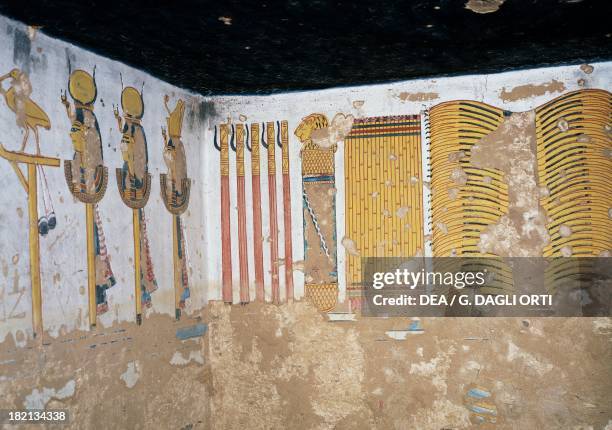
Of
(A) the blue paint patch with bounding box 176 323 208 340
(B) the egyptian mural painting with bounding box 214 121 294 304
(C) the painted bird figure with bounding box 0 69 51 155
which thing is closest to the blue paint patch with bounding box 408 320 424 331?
(B) the egyptian mural painting with bounding box 214 121 294 304

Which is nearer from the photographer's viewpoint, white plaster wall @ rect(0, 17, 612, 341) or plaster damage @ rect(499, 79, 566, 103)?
white plaster wall @ rect(0, 17, 612, 341)

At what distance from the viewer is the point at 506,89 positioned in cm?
328

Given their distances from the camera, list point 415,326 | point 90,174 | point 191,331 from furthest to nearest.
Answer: point 191,331, point 415,326, point 90,174

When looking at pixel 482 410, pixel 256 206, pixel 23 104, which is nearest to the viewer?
pixel 23 104

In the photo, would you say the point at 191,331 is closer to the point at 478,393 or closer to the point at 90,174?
the point at 90,174

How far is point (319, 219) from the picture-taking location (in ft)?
11.5

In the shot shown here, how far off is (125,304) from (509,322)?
194 cm

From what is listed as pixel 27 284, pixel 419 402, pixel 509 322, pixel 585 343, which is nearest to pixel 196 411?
pixel 419 402

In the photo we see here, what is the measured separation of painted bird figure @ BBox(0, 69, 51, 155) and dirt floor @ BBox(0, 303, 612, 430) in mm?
925

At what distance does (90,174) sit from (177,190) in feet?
2.38

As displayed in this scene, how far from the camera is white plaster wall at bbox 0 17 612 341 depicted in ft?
7.64

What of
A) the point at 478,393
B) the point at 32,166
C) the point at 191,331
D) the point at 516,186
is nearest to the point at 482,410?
the point at 478,393

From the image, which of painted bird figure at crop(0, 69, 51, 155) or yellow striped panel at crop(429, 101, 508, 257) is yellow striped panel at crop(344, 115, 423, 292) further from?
painted bird figure at crop(0, 69, 51, 155)

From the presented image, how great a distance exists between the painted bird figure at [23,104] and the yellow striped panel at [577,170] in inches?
95.0
